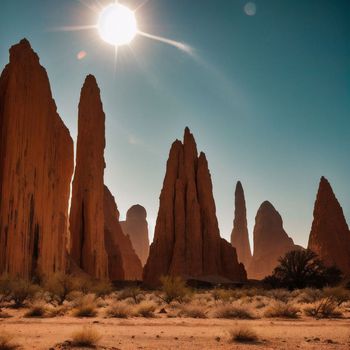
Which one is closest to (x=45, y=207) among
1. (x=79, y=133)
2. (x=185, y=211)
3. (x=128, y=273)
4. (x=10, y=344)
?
(x=79, y=133)

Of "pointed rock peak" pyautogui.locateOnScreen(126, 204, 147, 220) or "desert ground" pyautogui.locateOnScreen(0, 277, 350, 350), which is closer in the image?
"desert ground" pyautogui.locateOnScreen(0, 277, 350, 350)

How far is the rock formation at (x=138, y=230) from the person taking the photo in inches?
4370

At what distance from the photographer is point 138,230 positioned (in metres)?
112

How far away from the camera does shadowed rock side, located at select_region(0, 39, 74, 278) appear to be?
23391 mm

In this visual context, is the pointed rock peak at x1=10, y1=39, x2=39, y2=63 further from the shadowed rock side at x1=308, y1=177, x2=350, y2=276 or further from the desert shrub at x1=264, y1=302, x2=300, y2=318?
the shadowed rock side at x1=308, y1=177, x2=350, y2=276

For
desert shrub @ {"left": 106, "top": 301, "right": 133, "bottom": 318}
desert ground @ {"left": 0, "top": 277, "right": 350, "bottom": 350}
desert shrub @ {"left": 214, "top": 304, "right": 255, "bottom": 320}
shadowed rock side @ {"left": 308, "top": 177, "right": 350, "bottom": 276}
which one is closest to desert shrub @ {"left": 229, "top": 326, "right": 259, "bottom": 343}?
desert ground @ {"left": 0, "top": 277, "right": 350, "bottom": 350}

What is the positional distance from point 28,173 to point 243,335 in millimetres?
22285

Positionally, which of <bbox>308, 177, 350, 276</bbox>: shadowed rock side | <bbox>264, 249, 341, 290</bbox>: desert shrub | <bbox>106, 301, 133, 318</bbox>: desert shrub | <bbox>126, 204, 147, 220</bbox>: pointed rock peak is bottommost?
<bbox>106, 301, 133, 318</bbox>: desert shrub

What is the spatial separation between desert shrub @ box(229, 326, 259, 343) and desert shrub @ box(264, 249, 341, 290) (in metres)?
26.2

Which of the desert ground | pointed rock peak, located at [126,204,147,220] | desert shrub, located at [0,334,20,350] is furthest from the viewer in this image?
pointed rock peak, located at [126,204,147,220]

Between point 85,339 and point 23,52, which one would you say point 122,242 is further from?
point 85,339

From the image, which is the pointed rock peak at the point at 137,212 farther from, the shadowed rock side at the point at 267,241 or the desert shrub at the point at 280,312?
the desert shrub at the point at 280,312

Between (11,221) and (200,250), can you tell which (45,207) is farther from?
(200,250)

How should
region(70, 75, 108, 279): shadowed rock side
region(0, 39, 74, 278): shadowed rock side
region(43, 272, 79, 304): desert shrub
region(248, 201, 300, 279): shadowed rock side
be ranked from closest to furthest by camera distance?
region(43, 272, 79, 304): desert shrub, region(0, 39, 74, 278): shadowed rock side, region(70, 75, 108, 279): shadowed rock side, region(248, 201, 300, 279): shadowed rock side
